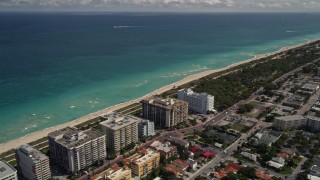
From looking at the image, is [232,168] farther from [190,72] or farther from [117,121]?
[190,72]

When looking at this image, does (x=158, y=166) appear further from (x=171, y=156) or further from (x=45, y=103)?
(x=45, y=103)

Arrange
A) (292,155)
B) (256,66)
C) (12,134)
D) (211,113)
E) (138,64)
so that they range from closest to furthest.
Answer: (292,155) < (12,134) < (211,113) < (256,66) < (138,64)

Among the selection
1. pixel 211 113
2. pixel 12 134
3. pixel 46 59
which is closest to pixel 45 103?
pixel 12 134

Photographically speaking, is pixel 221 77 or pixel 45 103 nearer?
pixel 45 103

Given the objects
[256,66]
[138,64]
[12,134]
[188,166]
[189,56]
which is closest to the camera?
[188,166]

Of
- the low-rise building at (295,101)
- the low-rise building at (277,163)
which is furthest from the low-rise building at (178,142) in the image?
the low-rise building at (295,101)
